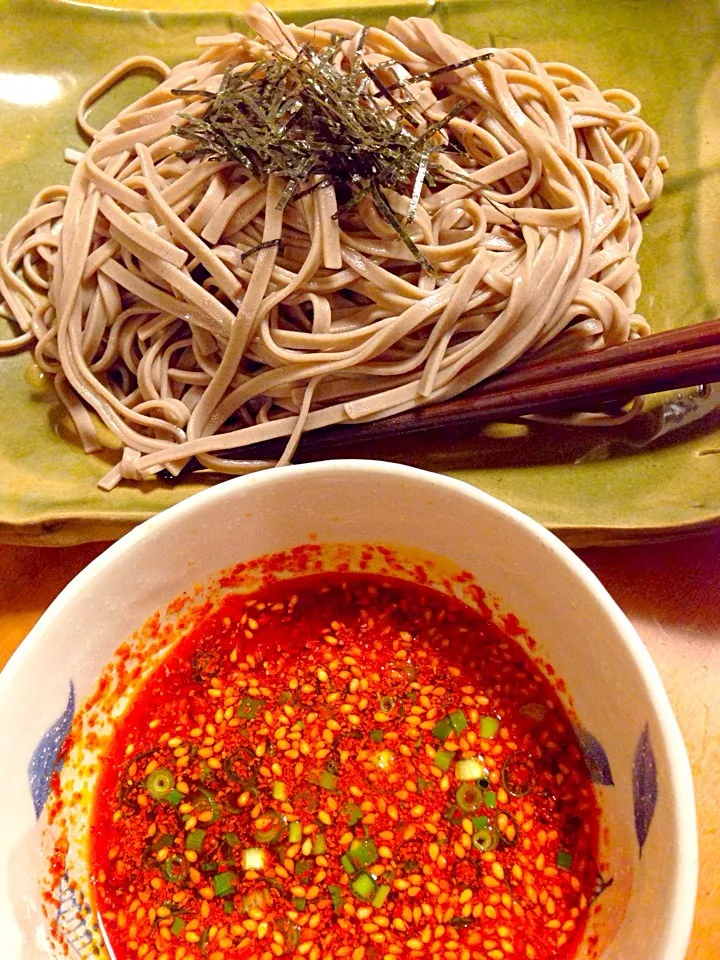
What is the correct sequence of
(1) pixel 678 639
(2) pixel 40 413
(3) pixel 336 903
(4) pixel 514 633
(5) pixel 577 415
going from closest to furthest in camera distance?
(3) pixel 336 903
(4) pixel 514 633
(1) pixel 678 639
(5) pixel 577 415
(2) pixel 40 413

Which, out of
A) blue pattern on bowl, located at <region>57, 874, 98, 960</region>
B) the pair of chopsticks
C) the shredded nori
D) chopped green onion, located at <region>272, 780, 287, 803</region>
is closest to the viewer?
blue pattern on bowl, located at <region>57, 874, 98, 960</region>

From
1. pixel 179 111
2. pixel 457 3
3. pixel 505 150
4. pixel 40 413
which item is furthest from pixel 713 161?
pixel 40 413

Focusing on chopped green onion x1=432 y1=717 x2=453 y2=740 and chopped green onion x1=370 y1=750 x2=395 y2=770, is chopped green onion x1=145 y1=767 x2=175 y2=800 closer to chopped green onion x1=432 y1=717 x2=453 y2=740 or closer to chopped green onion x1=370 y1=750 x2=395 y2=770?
chopped green onion x1=370 y1=750 x2=395 y2=770

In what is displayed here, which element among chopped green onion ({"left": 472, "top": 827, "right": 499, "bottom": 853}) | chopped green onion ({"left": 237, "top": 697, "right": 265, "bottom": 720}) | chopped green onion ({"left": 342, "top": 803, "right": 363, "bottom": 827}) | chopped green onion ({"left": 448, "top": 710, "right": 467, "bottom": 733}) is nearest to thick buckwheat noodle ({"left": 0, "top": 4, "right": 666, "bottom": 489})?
chopped green onion ({"left": 237, "top": 697, "right": 265, "bottom": 720})

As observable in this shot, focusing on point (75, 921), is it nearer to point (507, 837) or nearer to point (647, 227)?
point (507, 837)

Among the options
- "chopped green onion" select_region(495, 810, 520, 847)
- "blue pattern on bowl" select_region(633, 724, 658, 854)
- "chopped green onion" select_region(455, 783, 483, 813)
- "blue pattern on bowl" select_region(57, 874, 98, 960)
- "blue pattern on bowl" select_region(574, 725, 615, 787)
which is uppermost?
"blue pattern on bowl" select_region(633, 724, 658, 854)

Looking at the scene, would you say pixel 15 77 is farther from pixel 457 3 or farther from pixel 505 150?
pixel 505 150

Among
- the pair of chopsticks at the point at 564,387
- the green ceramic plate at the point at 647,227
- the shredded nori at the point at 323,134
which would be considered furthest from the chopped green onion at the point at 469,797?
the shredded nori at the point at 323,134
